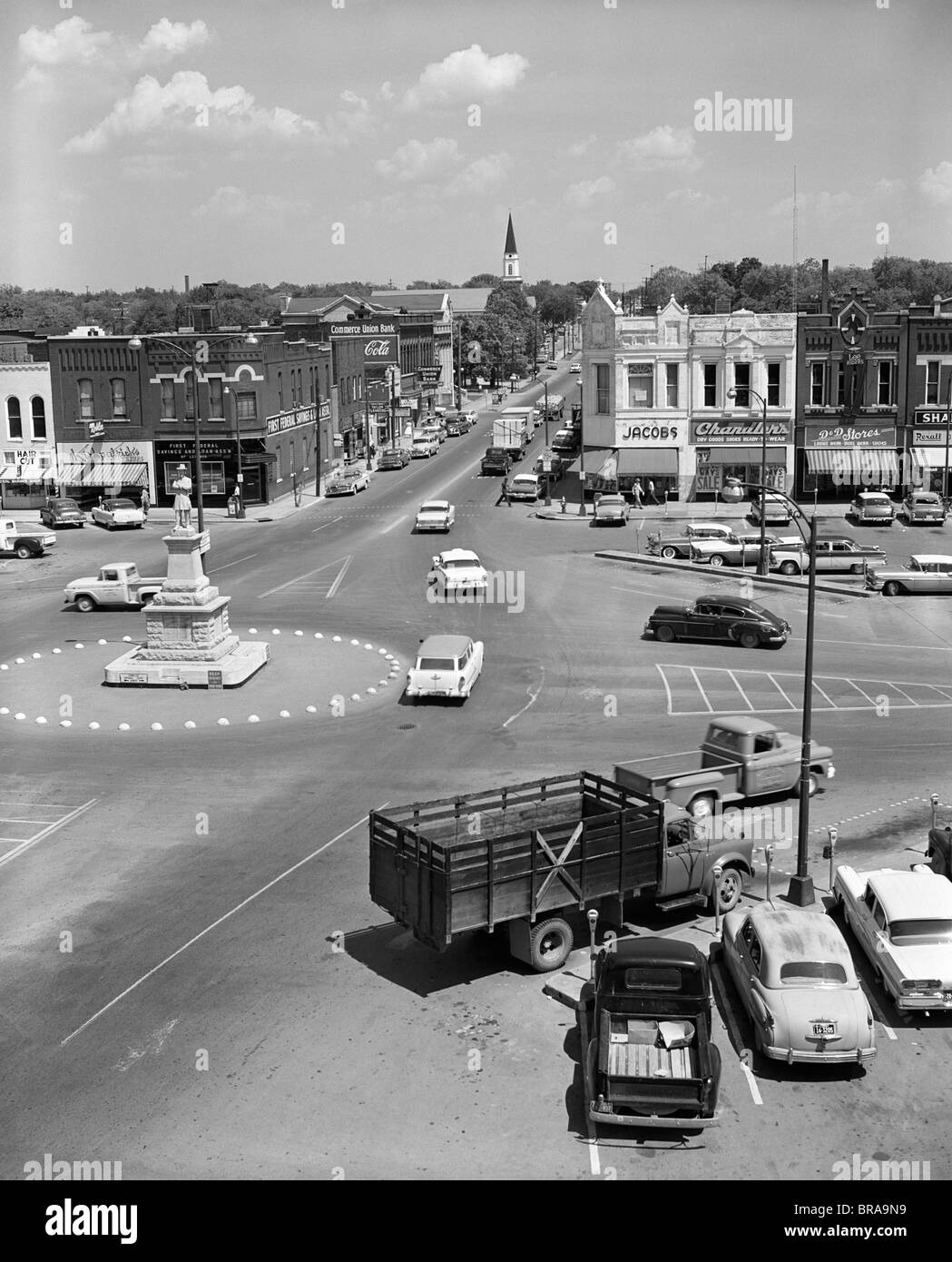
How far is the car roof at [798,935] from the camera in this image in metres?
18.2

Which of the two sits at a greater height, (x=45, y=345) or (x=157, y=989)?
(x=45, y=345)

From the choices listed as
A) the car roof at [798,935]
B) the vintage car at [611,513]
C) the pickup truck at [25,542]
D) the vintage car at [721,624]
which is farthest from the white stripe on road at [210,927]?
the vintage car at [611,513]

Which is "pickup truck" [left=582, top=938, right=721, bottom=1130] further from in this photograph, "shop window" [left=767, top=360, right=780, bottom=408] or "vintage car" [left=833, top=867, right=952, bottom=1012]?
"shop window" [left=767, top=360, right=780, bottom=408]

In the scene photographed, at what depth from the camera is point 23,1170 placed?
1525 centimetres

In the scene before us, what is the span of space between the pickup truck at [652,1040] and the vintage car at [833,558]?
37.2 meters

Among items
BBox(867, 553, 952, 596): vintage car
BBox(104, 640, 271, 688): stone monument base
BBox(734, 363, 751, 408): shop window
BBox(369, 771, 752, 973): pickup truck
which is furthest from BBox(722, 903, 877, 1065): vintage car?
BBox(734, 363, 751, 408): shop window

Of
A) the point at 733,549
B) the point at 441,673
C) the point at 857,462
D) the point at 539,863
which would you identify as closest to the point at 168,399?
the point at 733,549

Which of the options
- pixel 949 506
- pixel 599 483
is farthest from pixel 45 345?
pixel 949 506

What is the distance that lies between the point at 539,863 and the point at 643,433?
5781 cm

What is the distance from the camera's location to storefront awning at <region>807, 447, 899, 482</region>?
7369 centimetres

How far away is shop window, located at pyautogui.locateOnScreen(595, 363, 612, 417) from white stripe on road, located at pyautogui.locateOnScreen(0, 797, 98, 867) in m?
52.9

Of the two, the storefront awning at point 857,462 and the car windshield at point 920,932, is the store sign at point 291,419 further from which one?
the car windshield at point 920,932
